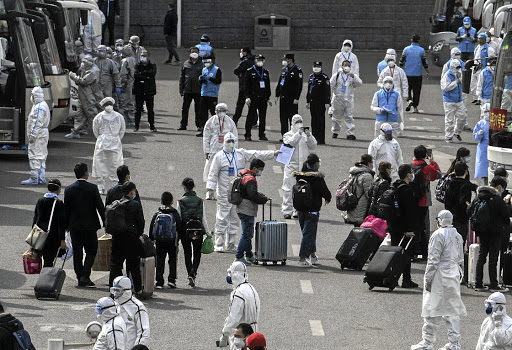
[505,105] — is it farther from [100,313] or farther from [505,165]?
[100,313]

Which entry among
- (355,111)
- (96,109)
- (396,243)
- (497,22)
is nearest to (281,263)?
(396,243)

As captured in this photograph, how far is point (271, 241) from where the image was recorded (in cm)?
1997

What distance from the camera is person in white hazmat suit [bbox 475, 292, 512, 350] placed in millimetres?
14031

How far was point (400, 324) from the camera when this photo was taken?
17.1m

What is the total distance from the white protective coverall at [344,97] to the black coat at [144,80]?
151 inches

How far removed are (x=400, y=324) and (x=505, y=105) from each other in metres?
7.24

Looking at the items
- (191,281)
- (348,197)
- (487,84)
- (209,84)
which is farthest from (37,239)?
(487,84)

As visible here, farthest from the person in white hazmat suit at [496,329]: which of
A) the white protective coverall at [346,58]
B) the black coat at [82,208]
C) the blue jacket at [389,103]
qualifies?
the white protective coverall at [346,58]

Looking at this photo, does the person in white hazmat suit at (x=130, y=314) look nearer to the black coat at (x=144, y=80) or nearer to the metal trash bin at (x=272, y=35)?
the black coat at (x=144, y=80)

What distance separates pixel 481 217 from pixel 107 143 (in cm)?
786

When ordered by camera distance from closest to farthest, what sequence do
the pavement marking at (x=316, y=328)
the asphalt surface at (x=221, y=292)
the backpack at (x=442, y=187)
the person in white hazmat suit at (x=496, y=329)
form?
the person in white hazmat suit at (x=496, y=329) → the asphalt surface at (x=221, y=292) → the pavement marking at (x=316, y=328) → the backpack at (x=442, y=187)

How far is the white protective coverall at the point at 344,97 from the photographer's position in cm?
3020

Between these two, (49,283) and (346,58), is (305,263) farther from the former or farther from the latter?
(346,58)

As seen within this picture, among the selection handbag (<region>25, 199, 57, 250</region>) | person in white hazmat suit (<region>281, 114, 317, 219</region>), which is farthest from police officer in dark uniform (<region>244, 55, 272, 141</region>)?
handbag (<region>25, 199, 57, 250</region>)
